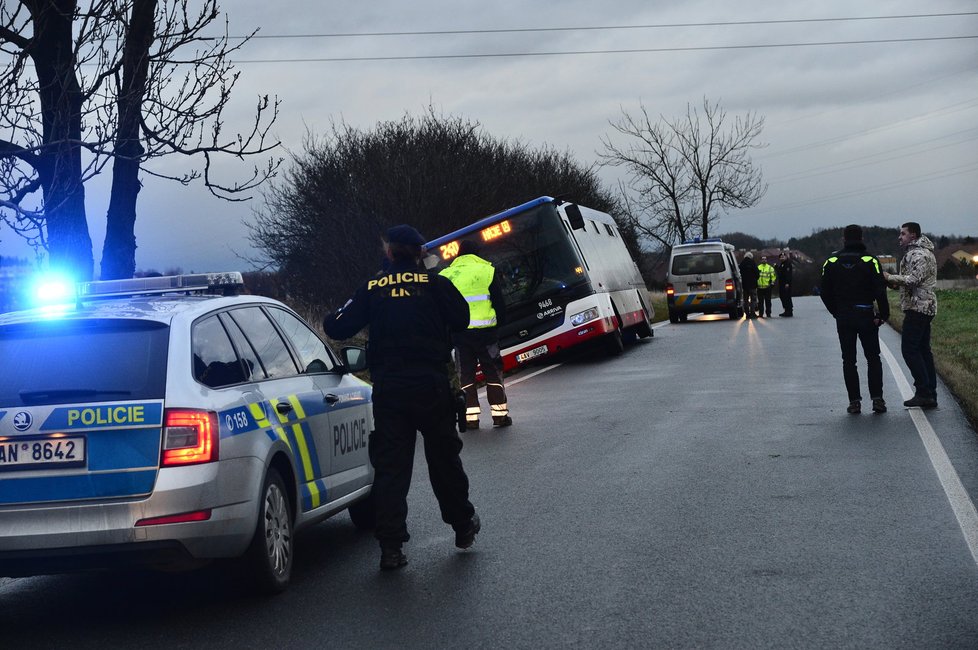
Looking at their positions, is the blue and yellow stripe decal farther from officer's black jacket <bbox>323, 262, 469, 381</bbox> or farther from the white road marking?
the white road marking

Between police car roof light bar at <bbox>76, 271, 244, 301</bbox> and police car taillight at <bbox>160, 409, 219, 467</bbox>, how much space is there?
1.35 meters

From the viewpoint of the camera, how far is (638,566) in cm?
666

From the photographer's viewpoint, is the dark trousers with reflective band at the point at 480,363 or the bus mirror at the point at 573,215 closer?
the dark trousers with reflective band at the point at 480,363

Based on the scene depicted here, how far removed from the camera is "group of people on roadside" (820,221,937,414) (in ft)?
43.1

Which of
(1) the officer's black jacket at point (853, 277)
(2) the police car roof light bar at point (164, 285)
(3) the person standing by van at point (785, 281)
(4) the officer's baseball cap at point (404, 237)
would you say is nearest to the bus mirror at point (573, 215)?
(1) the officer's black jacket at point (853, 277)

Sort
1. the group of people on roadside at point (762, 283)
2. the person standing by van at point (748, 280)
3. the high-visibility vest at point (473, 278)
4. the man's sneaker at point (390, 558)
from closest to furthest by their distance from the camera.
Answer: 1. the man's sneaker at point (390, 558)
2. the high-visibility vest at point (473, 278)
3. the person standing by van at point (748, 280)
4. the group of people on roadside at point (762, 283)

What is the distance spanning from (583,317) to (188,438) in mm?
15937

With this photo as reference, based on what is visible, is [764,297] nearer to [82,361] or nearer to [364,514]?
[364,514]

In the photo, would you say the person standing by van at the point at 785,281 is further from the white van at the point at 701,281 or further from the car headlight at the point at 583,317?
the car headlight at the point at 583,317

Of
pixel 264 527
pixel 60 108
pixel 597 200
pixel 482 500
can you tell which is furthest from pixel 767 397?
pixel 597 200

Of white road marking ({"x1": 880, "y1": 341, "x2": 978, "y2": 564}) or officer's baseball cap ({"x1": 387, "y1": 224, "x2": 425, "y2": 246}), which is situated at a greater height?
officer's baseball cap ({"x1": 387, "y1": 224, "x2": 425, "y2": 246})

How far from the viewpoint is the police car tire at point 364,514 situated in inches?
325

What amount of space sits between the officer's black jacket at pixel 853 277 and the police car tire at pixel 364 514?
655 centimetres

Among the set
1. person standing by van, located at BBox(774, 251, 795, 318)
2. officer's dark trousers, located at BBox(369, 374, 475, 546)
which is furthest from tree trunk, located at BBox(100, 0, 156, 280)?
person standing by van, located at BBox(774, 251, 795, 318)
